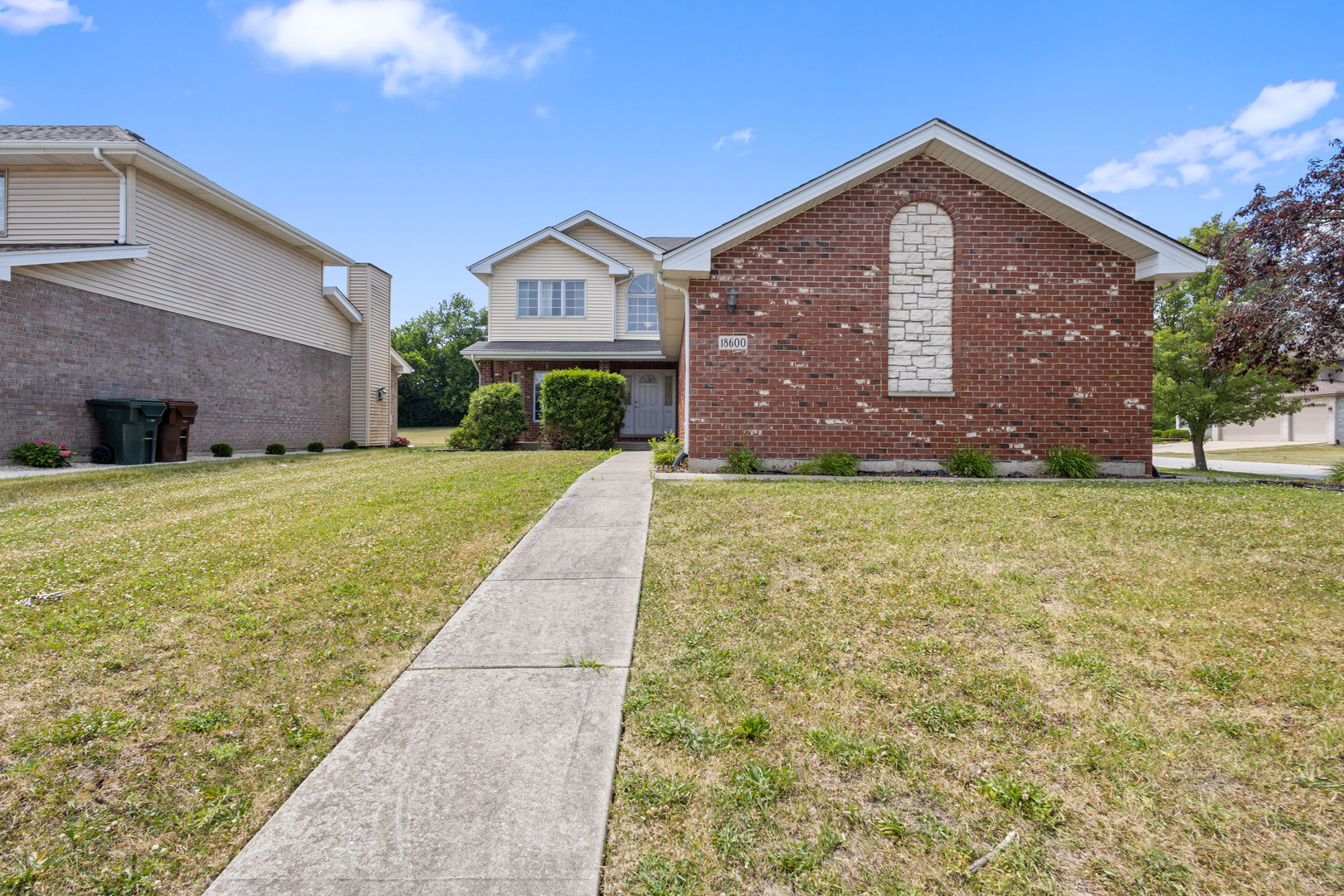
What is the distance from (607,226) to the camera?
2098 cm

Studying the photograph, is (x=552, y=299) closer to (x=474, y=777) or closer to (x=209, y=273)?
(x=209, y=273)

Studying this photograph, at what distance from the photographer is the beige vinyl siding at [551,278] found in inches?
817

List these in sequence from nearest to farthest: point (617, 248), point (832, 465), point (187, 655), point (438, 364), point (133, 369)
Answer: point (187, 655) → point (832, 465) → point (133, 369) → point (617, 248) → point (438, 364)

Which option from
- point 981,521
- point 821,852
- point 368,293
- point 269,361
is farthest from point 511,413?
point 821,852

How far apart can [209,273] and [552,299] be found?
364 inches

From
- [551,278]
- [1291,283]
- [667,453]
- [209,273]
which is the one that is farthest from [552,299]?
[1291,283]

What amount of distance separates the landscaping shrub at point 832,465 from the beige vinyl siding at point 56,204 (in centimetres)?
1503

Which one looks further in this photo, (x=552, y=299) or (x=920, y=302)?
(x=552, y=299)

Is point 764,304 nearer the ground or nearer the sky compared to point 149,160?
nearer the ground

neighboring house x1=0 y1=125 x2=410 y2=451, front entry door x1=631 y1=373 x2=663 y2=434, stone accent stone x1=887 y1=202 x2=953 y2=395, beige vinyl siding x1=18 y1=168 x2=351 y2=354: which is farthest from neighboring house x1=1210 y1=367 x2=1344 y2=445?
neighboring house x1=0 y1=125 x2=410 y2=451

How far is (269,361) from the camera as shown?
17.7 meters

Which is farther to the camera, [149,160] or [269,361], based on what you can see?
[269,361]

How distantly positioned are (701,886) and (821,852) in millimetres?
403

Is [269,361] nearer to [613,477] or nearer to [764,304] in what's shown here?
[613,477]
